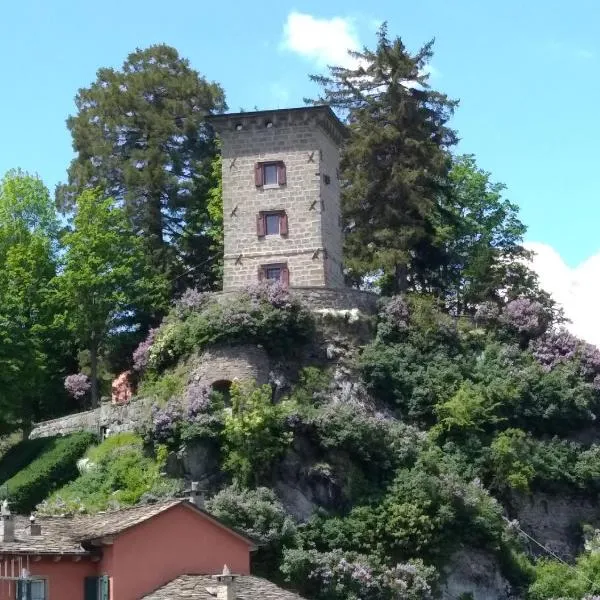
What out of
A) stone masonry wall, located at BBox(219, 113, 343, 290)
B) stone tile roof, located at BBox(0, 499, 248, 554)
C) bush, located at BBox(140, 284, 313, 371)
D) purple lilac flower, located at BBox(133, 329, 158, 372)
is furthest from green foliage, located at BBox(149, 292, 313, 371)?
stone tile roof, located at BBox(0, 499, 248, 554)

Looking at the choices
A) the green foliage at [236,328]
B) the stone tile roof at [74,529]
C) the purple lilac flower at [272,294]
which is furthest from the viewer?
the purple lilac flower at [272,294]

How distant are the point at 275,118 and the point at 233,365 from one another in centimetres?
1214

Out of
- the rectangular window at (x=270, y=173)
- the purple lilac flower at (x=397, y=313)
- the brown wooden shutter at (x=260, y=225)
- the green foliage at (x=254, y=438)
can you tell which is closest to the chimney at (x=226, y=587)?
the green foliage at (x=254, y=438)

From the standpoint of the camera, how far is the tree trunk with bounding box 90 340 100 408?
62.3 m

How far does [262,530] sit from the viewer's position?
47.6 m

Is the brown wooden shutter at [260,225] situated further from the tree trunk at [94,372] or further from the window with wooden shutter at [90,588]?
the window with wooden shutter at [90,588]

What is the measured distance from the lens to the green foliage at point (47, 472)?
5372cm

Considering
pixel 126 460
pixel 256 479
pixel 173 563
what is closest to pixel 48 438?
pixel 126 460

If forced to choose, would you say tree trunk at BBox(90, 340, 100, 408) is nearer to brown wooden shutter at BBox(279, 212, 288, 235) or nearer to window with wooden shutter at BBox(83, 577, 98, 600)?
brown wooden shutter at BBox(279, 212, 288, 235)

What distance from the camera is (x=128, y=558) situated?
37.4m

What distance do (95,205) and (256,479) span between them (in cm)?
1897

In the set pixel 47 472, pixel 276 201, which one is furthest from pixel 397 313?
pixel 47 472

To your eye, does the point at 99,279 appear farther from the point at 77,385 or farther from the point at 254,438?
the point at 254,438

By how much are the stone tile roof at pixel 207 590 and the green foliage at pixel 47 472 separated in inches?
648
